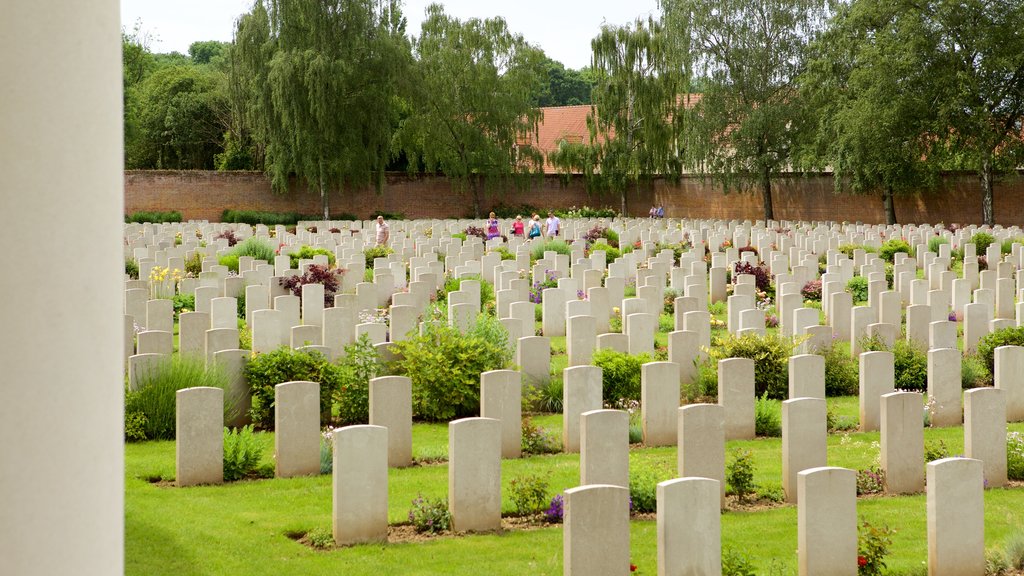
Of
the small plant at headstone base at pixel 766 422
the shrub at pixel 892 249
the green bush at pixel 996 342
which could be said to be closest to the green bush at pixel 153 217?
the shrub at pixel 892 249

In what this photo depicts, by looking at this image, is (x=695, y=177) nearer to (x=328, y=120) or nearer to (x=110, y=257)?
(x=328, y=120)

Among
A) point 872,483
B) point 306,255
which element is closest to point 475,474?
point 872,483

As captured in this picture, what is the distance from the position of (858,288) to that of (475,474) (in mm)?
12568

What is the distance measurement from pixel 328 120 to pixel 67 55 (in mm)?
37115

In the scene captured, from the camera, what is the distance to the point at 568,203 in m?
49.0

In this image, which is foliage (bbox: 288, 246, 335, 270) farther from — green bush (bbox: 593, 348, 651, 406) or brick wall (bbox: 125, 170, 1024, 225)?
brick wall (bbox: 125, 170, 1024, 225)

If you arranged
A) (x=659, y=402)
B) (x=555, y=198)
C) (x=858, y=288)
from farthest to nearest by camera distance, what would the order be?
1. (x=555, y=198)
2. (x=858, y=288)
3. (x=659, y=402)

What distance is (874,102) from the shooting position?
33406mm

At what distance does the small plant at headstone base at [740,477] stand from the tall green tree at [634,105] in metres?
35.9

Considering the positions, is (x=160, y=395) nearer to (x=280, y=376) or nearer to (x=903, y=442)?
(x=280, y=376)

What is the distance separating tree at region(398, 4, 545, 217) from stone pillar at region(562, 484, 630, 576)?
38.5 metres

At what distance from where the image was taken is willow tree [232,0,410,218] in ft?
124

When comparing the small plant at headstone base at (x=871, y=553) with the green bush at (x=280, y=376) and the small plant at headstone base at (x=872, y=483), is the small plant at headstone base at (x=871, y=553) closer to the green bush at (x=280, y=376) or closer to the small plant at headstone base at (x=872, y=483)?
the small plant at headstone base at (x=872, y=483)

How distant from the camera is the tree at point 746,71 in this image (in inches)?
1563
